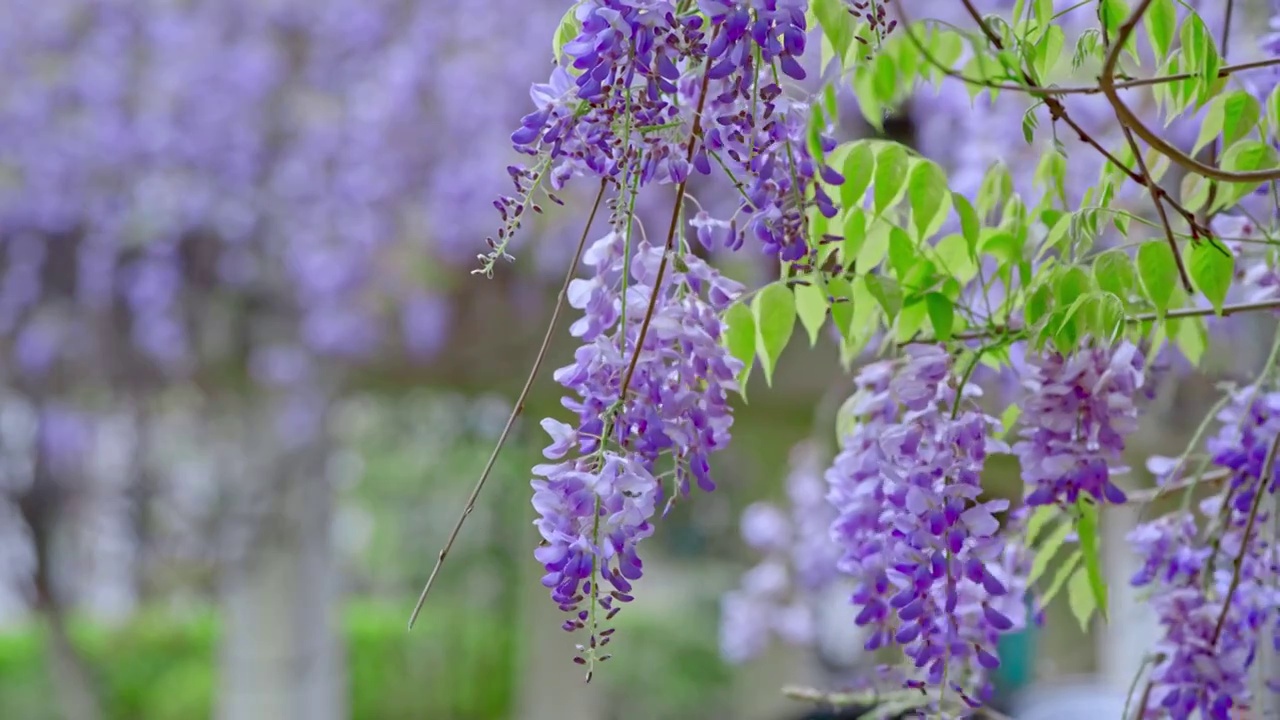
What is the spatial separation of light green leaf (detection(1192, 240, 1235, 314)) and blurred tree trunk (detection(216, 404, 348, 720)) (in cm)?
337

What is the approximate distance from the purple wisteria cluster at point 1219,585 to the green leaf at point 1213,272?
17cm

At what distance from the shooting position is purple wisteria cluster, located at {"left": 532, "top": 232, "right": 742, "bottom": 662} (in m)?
0.67

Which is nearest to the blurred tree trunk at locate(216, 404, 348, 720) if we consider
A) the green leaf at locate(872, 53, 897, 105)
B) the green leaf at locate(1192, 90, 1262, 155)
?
Answer: the green leaf at locate(1192, 90, 1262, 155)

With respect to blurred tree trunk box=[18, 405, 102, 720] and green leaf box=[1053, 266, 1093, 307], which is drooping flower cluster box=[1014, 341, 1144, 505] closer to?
green leaf box=[1053, 266, 1093, 307]

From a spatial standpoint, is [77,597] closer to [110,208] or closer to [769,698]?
[110,208]

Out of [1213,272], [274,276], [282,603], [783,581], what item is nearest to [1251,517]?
[1213,272]

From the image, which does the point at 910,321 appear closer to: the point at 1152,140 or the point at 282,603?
the point at 1152,140

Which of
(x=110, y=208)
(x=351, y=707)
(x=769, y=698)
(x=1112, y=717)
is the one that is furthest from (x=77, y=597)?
(x=1112, y=717)

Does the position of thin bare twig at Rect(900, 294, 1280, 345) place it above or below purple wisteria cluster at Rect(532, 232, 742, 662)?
above

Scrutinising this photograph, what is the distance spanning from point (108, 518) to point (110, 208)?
93.8 inches

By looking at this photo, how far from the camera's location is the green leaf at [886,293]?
30.5 inches

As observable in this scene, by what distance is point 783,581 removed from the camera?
3.21 m

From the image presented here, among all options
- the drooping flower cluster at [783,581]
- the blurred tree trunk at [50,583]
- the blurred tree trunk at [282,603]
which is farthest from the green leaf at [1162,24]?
the blurred tree trunk at [50,583]

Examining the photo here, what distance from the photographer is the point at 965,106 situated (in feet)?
7.72
